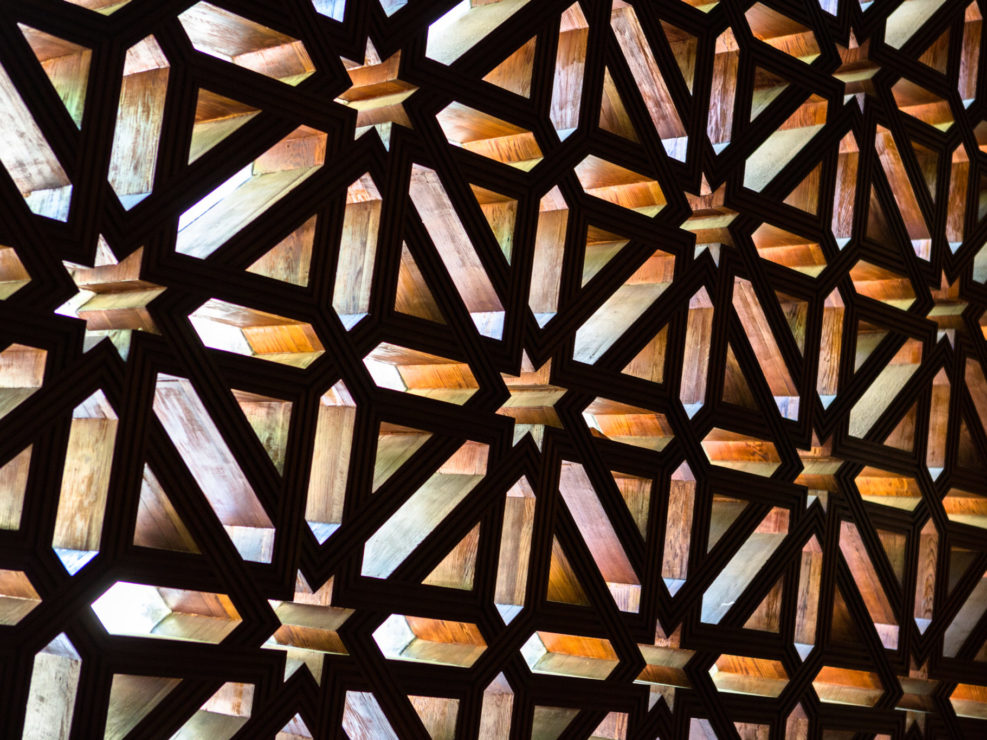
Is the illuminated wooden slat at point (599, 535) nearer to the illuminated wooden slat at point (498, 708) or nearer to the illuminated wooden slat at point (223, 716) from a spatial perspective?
the illuminated wooden slat at point (498, 708)

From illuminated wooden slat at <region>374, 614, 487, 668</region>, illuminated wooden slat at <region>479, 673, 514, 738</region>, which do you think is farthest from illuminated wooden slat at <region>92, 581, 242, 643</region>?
illuminated wooden slat at <region>479, 673, 514, 738</region>

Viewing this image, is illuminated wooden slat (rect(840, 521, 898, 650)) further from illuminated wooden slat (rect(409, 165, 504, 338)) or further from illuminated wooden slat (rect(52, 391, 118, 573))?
illuminated wooden slat (rect(52, 391, 118, 573))

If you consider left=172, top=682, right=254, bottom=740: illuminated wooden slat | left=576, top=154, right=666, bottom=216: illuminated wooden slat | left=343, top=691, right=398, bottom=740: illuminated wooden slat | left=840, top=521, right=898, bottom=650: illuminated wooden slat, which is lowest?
left=172, top=682, right=254, bottom=740: illuminated wooden slat

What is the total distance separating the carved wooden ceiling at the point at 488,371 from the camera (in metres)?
1.25

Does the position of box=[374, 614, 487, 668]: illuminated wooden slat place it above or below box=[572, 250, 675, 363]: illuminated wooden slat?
below

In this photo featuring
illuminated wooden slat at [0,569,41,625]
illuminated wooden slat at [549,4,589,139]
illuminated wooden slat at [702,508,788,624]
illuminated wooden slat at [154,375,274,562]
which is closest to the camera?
illuminated wooden slat at [0,569,41,625]

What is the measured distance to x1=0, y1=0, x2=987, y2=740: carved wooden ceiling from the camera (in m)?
1.25

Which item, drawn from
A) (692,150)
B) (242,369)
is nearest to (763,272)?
(692,150)

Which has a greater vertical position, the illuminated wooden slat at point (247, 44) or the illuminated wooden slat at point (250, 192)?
the illuminated wooden slat at point (247, 44)

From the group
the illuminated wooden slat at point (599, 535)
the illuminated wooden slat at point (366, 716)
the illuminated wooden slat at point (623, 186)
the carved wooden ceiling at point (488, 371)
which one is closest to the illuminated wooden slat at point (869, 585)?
the carved wooden ceiling at point (488, 371)

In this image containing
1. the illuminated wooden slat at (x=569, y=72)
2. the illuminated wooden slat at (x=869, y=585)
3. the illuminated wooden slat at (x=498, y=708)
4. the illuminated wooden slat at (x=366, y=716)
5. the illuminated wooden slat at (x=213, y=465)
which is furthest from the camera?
the illuminated wooden slat at (x=869, y=585)

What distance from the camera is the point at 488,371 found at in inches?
61.5

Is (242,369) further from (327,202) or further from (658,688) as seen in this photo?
(658,688)

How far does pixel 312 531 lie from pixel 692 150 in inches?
30.3
